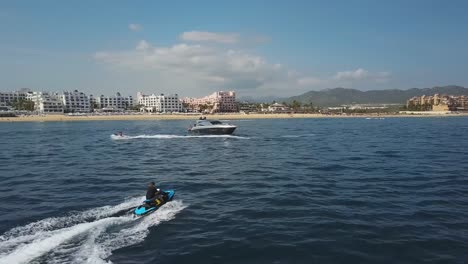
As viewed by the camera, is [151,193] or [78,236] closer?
[78,236]

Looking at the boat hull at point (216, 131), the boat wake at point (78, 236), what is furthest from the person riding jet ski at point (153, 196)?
the boat hull at point (216, 131)

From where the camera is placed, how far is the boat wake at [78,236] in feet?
44.1

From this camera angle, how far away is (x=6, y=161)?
1593 inches

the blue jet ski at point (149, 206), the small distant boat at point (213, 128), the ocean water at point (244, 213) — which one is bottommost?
the ocean water at point (244, 213)

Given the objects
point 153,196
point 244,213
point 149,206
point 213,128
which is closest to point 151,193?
point 153,196

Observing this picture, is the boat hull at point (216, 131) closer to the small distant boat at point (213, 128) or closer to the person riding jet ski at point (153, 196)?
the small distant boat at point (213, 128)

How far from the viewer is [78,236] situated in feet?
50.6

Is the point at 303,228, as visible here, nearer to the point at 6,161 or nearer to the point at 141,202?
the point at 141,202

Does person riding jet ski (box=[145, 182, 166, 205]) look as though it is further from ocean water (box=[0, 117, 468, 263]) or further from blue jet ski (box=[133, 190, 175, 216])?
ocean water (box=[0, 117, 468, 263])

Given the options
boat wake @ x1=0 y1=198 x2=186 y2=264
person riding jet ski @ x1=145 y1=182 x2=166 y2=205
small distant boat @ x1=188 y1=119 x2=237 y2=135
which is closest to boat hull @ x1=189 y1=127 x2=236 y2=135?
small distant boat @ x1=188 y1=119 x2=237 y2=135

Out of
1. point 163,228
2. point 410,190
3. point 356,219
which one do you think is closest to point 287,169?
point 410,190

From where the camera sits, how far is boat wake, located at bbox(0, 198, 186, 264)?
13.4 meters

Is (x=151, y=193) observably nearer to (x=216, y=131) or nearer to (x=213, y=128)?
(x=213, y=128)

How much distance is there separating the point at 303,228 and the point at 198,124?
5857cm
